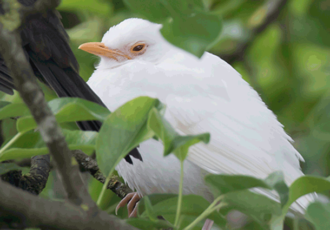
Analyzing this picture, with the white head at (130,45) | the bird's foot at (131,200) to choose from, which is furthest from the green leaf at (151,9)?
the bird's foot at (131,200)

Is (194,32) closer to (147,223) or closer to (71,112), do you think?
(71,112)

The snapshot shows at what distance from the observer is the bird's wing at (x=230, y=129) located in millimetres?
1439

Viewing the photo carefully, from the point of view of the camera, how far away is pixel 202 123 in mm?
1507

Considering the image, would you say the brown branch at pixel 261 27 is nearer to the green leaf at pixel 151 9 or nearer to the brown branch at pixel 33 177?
the brown branch at pixel 33 177

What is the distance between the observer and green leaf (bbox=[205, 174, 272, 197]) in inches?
27.9

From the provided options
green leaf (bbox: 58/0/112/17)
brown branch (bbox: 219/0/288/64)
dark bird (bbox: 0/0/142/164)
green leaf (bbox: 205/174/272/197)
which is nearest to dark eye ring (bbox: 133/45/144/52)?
green leaf (bbox: 58/0/112/17)

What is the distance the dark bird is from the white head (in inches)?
17.8

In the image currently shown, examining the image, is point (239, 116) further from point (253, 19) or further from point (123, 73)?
point (253, 19)

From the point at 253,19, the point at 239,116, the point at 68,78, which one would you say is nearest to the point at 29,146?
the point at 68,78

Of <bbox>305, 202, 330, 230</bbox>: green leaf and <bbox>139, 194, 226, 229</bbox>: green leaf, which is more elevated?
<bbox>139, 194, 226, 229</bbox>: green leaf

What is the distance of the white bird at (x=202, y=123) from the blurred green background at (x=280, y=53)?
475 mm

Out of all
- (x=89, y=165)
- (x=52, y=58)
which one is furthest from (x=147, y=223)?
(x=89, y=165)

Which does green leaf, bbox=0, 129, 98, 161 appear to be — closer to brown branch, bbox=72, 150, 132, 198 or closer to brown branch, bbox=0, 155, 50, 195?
brown branch, bbox=0, 155, 50, 195

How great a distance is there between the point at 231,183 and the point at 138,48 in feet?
4.18
